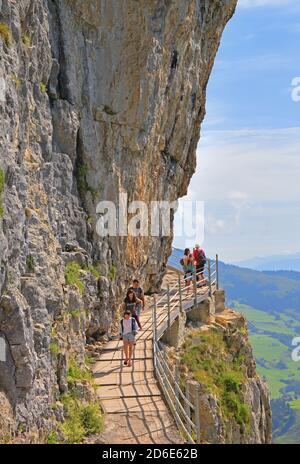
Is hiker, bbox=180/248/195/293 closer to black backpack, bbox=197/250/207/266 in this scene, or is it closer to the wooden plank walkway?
black backpack, bbox=197/250/207/266

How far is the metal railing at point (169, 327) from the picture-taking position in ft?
54.5

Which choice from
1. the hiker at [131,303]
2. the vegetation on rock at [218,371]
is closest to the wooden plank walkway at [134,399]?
the hiker at [131,303]

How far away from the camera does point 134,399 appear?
17094 millimetres

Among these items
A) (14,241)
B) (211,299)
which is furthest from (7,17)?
(211,299)

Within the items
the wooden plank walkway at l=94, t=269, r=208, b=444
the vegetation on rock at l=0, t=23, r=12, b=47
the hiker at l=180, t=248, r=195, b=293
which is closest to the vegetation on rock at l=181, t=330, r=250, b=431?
the hiker at l=180, t=248, r=195, b=293

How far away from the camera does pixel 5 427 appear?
12.2m

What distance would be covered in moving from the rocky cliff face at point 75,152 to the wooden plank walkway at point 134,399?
1.19 meters

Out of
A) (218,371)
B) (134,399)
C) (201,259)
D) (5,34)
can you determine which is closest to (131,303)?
Result: (134,399)

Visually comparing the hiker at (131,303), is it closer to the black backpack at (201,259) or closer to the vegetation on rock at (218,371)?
the vegetation on rock at (218,371)

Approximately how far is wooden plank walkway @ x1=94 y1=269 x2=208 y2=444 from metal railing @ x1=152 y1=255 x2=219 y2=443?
29cm

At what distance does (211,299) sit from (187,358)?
5.88 m

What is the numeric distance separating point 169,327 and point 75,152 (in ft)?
26.7

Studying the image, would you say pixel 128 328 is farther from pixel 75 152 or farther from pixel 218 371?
pixel 218 371

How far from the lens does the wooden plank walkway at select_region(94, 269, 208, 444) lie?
49.3 ft
